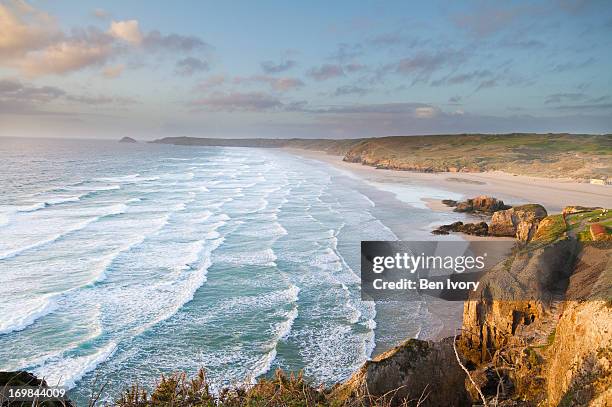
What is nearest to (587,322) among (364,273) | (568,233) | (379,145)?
(568,233)

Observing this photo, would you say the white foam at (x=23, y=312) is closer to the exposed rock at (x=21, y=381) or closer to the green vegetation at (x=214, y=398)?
the exposed rock at (x=21, y=381)

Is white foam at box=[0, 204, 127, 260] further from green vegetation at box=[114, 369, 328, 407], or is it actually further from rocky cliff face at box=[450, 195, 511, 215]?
rocky cliff face at box=[450, 195, 511, 215]

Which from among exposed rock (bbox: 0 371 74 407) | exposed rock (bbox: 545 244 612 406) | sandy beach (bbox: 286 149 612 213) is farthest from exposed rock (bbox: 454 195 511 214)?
exposed rock (bbox: 0 371 74 407)

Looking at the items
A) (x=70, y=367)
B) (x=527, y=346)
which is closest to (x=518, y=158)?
(x=527, y=346)

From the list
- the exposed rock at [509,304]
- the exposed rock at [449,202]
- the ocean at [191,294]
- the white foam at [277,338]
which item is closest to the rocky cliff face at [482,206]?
the exposed rock at [449,202]

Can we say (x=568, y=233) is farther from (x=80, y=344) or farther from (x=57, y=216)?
(x=57, y=216)
